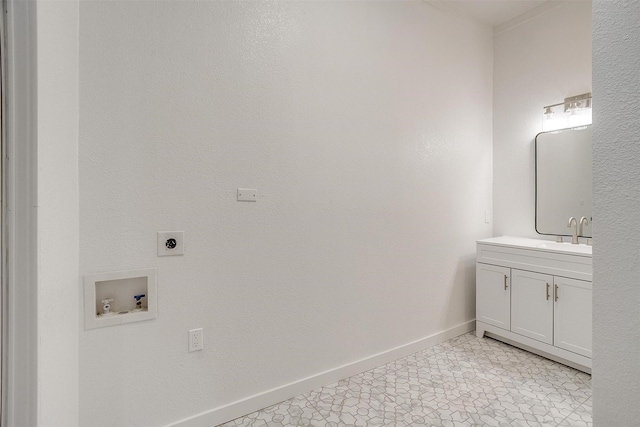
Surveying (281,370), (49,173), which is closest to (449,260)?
(281,370)

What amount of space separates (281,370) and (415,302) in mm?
1189

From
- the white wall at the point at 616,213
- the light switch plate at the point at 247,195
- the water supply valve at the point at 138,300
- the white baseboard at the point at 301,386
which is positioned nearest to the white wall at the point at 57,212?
the water supply valve at the point at 138,300

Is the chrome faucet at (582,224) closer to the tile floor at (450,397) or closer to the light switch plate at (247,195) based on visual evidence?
the tile floor at (450,397)

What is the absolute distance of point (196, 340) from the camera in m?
1.62

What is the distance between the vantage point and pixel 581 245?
240 centimetres

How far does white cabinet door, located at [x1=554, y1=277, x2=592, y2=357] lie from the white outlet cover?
8.18 ft

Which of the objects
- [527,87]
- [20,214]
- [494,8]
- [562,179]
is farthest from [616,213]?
[494,8]

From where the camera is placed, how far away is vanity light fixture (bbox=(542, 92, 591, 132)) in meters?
2.44

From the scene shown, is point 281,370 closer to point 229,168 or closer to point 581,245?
point 229,168

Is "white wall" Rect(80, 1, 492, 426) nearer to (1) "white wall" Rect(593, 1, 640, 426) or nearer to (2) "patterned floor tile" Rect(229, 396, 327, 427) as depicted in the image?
(2) "patterned floor tile" Rect(229, 396, 327, 427)

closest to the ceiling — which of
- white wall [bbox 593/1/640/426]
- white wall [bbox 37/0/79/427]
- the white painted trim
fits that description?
white wall [bbox 593/1/640/426]

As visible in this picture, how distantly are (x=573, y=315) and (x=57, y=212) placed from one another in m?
→ 2.97

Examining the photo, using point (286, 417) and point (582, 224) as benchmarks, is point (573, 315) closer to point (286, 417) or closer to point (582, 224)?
point (582, 224)

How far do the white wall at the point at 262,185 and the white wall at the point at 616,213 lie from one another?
1.38 m
